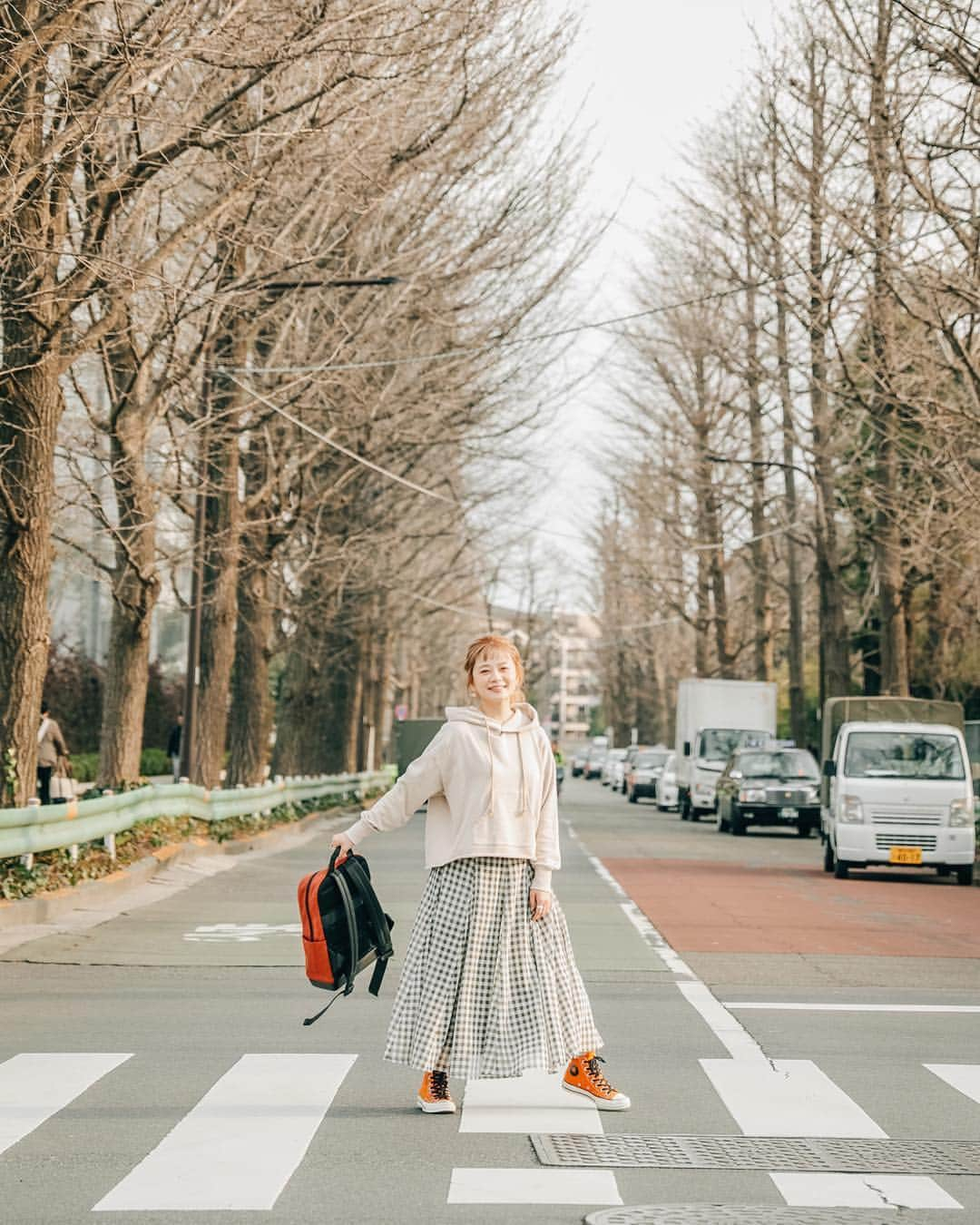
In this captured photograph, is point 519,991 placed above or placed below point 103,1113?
above

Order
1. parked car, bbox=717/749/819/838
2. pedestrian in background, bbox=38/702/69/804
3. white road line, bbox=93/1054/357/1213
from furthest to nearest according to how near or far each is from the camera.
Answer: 1. parked car, bbox=717/749/819/838
2. pedestrian in background, bbox=38/702/69/804
3. white road line, bbox=93/1054/357/1213

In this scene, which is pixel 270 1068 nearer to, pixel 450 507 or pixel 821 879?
pixel 821 879

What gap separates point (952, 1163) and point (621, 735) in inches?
4479

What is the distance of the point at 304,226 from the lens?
1019 inches

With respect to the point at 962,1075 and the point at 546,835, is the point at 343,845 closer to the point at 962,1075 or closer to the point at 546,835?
the point at 546,835

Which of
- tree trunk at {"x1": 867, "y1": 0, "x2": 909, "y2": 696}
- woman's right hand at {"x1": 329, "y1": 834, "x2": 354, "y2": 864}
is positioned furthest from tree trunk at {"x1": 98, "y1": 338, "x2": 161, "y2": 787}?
woman's right hand at {"x1": 329, "y1": 834, "x2": 354, "y2": 864}

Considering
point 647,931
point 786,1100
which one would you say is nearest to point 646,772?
point 647,931

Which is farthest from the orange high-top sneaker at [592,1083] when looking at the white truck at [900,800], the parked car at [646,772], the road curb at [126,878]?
the parked car at [646,772]

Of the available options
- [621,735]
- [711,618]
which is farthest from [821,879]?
[621,735]

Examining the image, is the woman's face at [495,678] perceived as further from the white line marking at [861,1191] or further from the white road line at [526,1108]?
the white line marking at [861,1191]

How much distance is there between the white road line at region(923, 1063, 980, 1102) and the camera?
333 inches

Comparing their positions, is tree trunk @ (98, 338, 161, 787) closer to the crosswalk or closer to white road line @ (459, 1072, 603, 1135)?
the crosswalk

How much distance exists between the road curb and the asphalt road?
406 mm

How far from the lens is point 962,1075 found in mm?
8875
